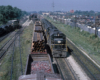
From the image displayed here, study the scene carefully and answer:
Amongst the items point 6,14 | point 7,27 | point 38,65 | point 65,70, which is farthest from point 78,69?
point 6,14

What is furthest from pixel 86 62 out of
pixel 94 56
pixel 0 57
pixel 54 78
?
pixel 0 57

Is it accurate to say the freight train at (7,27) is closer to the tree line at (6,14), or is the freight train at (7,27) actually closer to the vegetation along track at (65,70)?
the tree line at (6,14)

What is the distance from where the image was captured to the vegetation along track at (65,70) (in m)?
11.2

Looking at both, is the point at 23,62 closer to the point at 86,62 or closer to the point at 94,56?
the point at 86,62

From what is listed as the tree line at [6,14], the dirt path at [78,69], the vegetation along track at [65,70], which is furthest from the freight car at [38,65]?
the tree line at [6,14]

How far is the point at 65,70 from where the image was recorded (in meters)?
12.6

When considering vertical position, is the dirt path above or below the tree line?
below

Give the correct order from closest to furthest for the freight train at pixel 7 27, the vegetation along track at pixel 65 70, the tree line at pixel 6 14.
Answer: the vegetation along track at pixel 65 70, the freight train at pixel 7 27, the tree line at pixel 6 14

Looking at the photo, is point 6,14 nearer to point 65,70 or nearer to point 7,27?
point 7,27

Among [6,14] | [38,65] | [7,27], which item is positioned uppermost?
[6,14]

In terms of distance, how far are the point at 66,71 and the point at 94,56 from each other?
20.9ft

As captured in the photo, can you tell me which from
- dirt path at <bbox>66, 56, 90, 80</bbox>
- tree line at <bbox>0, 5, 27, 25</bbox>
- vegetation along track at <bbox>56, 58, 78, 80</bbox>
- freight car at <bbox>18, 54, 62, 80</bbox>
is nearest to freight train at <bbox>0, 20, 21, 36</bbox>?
tree line at <bbox>0, 5, 27, 25</bbox>

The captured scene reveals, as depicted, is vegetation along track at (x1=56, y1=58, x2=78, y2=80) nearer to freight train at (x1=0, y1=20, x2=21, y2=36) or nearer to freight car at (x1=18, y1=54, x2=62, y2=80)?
freight car at (x1=18, y1=54, x2=62, y2=80)

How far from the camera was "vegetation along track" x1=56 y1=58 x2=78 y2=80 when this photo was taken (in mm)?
11212
